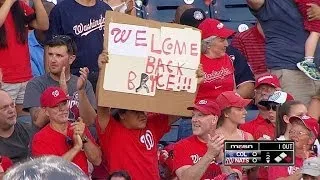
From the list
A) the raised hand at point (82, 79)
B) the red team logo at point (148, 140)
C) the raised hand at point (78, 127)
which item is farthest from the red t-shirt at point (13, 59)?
the red team logo at point (148, 140)

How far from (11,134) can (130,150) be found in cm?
88

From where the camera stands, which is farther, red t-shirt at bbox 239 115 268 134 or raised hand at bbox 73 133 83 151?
red t-shirt at bbox 239 115 268 134

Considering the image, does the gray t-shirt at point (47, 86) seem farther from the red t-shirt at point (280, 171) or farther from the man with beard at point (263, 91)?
the red t-shirt at point (280, 171)

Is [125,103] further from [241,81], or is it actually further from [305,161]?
[241,81]

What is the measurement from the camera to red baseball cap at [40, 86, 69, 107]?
6.20 m

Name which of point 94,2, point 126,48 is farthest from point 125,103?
point 94,2

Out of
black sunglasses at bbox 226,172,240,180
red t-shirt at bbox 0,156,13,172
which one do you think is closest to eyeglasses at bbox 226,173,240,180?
black sunglasses at bbox 226,172,240,180

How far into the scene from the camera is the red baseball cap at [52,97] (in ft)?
20.3

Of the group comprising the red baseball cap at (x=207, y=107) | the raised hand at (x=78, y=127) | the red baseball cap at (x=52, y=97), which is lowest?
the raised hand at (x=78, y=127)

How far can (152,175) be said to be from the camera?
634 centimetres

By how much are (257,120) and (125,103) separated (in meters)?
1.36

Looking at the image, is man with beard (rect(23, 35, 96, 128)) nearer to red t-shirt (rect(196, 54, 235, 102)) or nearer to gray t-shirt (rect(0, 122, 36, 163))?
gray t-shirt (rect(0, 122, 36, 163))

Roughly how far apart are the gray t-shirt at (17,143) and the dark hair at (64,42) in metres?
0.67
